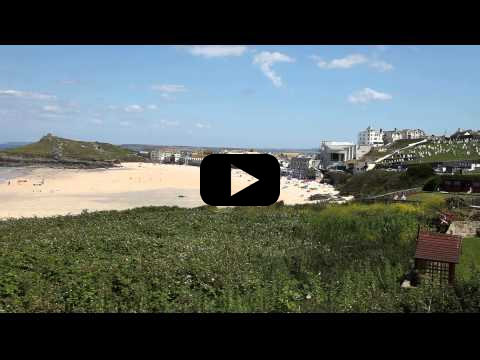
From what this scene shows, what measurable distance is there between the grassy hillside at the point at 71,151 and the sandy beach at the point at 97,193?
12976mm

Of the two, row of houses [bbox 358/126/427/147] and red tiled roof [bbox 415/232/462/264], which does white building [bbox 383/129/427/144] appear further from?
red tiled roof [bbox 415/232/462/264]

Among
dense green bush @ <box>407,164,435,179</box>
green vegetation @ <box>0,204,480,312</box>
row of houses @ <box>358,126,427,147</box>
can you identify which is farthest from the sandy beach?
row of houses @ <box>358,126,427,147</box>

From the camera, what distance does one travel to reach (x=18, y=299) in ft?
12.8

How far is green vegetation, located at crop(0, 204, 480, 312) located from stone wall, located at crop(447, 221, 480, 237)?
0.79m

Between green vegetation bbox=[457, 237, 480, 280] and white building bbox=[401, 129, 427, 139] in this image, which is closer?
green vegetation bbox=[457, 237, 480, 280]

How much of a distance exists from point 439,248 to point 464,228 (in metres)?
3.95

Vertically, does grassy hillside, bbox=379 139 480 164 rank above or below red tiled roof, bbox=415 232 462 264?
above

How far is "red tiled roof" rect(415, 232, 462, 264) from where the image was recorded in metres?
5.23

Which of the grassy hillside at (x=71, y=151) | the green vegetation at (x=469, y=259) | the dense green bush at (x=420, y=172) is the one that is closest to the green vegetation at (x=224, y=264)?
the green vegetation at (x=469, y=259)

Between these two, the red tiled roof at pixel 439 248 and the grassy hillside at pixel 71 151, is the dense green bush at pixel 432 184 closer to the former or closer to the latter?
the red tiled roof at pixel 439 248

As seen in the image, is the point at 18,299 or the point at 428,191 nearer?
the point at 18,299
